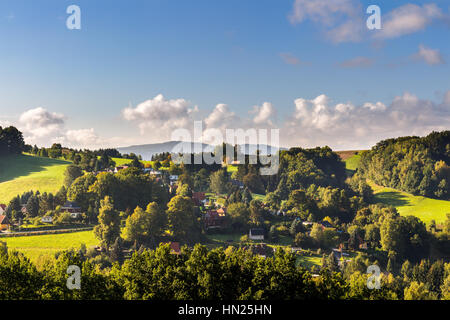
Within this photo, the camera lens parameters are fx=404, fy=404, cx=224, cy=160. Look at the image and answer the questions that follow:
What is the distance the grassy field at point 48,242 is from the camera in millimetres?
56438

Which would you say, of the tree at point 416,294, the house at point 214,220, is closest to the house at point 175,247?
the house at point 214,220

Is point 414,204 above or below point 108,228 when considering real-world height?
below

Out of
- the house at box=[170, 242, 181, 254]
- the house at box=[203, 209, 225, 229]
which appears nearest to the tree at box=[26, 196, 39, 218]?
the house at box=[170, 242, 181, 254]

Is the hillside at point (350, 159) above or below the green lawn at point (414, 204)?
above

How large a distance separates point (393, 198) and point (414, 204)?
6231 millimetres

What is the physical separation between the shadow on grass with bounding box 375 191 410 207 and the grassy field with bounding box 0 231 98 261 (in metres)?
74.3

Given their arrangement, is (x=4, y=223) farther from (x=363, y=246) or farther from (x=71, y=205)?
(x=363, y=246)

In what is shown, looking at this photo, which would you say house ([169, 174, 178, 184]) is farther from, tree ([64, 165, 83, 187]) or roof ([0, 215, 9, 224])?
roof ([0, 215, 9, 224])

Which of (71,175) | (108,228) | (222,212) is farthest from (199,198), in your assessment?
(108,228)

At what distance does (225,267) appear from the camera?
28938 mm

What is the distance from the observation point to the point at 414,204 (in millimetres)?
102188

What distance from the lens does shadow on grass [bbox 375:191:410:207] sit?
103312mm

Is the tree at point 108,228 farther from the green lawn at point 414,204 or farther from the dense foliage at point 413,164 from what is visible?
the dense foliage at point 413,164
